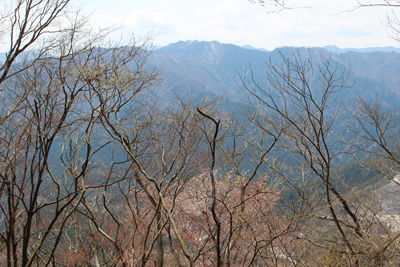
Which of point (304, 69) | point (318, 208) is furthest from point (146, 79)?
point (318, 208)

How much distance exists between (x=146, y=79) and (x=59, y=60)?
1932mm

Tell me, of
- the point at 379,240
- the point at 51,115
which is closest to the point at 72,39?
the point at 51,115

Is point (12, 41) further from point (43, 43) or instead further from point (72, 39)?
point (72, 39)

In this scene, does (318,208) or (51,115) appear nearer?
(51,115)

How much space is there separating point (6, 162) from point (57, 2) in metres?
3.70

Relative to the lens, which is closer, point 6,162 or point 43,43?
point 43,43

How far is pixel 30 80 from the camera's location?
232 inches

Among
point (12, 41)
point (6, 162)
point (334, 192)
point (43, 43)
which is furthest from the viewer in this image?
point (334, 192)

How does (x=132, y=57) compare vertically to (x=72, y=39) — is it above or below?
below

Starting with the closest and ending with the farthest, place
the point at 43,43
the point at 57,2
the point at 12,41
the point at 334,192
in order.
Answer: the point at 12,41, the point at 57,2, the point at 43,43, the point at 334,192

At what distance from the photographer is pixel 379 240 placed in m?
5.75

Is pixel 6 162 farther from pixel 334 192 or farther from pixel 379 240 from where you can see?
pixel 379 240

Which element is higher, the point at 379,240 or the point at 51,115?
the point at 51,115

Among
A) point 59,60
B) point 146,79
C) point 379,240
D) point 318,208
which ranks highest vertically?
point 59,60
